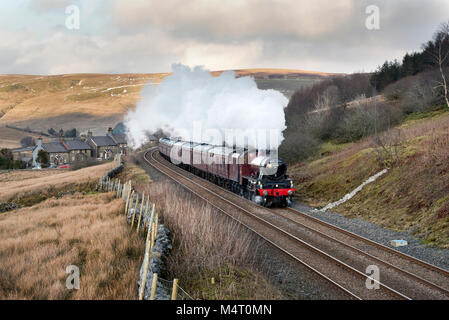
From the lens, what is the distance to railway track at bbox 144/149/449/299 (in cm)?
935

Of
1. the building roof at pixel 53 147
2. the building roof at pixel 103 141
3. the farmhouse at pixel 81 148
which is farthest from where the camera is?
the building roof at pixel 103 141

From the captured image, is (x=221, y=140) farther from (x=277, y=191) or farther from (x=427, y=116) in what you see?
(x=427, y=116)

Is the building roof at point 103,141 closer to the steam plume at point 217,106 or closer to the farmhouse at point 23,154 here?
the farmhouse at point 23,154

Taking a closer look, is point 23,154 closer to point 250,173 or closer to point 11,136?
point 11,136

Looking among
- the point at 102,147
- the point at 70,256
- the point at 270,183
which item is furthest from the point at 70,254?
the point at 102,147

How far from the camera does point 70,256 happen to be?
37.7ft

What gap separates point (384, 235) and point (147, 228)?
30.8 ft

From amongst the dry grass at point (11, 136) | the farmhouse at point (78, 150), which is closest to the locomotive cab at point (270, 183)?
the farmhouse at point (78, 150)

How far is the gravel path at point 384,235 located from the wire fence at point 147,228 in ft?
26.4

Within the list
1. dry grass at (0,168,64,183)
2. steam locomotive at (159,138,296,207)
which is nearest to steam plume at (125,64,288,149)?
steam locomotive at (159,138,296,207)

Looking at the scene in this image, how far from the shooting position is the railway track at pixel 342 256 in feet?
30.7

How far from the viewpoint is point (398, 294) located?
29.2 feet

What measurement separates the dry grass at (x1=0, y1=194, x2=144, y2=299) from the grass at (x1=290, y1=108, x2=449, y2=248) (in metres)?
10.5

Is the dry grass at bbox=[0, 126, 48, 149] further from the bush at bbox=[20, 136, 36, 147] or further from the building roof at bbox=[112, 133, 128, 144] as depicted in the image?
the building roof at bbox=[112, 133, 128, 144]
